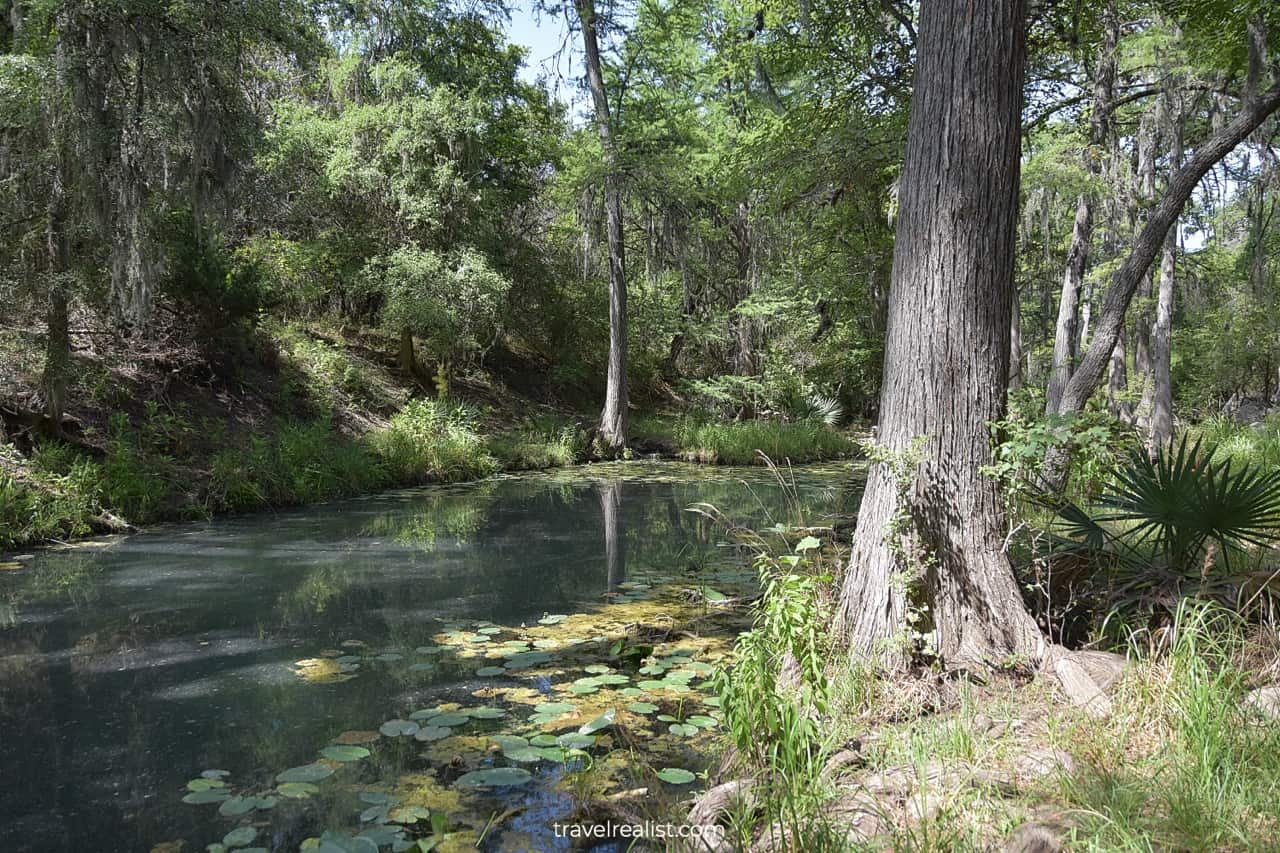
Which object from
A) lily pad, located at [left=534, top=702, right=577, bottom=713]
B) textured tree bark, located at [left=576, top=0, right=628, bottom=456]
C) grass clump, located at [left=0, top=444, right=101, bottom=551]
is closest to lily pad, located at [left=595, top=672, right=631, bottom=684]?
lily pad, located at [left=534, top=702, right=577, bottom=713]

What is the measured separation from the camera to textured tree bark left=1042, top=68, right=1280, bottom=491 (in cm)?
597

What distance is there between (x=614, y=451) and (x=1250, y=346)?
17.1 m

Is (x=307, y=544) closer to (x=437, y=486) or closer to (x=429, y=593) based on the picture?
(x=429, y=593)

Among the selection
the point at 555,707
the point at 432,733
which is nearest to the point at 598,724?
the point at 555,707

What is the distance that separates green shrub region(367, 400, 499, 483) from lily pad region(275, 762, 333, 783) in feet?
31.2

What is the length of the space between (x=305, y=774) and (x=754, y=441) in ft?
46.2

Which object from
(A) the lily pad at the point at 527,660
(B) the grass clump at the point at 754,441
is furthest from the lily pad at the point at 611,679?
(B) the grass clump at the point at 754,441

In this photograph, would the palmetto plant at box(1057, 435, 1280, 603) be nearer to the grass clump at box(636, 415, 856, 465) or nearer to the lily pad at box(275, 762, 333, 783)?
the lily pad at box(275, 762, 333, 783)

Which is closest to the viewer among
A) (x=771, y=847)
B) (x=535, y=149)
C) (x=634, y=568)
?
(x=771, y=847)

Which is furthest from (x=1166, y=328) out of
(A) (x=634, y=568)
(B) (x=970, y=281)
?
(B) (x=970, y=281)

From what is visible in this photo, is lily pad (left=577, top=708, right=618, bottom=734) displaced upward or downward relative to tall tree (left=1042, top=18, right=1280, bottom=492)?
downward

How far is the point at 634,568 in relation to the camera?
7.05 metres

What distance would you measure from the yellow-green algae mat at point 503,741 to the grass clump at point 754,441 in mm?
11441

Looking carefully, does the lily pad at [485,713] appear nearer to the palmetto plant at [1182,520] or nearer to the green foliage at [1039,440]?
the green foliage at [1039,440]
